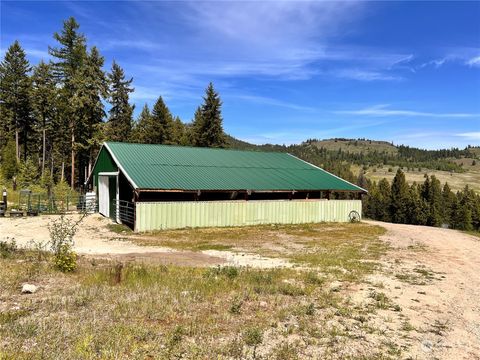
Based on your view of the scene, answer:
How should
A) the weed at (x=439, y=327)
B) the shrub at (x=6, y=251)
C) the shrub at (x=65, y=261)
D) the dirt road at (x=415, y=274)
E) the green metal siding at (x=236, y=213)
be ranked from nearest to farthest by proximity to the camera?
the dirt road at (x=415, y=274)
the weed at (x=439, y=327)
the shrub at (x=65, y=261)
the shrub at (x=6, y=251)
the green metal siding at (x=236, y=213)

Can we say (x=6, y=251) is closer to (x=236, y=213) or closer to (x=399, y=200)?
(x=236, y=213)

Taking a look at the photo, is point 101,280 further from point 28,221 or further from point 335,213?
point 335,213

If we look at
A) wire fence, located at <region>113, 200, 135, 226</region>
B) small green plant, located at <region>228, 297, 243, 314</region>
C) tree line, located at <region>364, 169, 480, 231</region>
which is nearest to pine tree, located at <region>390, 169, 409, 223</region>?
tree line, located at <region>364, 169, 480, 231</region>

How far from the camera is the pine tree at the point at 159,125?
61719 millimetres

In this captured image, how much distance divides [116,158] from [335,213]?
59.6ft

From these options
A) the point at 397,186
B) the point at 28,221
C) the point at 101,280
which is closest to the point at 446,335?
the point at 101,280

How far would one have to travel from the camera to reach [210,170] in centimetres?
2809

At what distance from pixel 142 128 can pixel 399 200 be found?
65.5 m

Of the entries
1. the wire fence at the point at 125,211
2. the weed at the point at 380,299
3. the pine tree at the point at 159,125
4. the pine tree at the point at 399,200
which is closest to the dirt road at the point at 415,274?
the weed at the point at 380,299

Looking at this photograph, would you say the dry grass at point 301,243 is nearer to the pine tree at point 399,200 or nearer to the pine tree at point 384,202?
the pine tree at point 399,200

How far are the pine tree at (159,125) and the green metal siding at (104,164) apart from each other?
30.8 metres

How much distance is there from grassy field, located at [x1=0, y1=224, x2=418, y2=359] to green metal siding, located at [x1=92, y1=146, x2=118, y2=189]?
1388cm

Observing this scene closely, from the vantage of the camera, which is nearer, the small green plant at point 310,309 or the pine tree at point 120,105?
the small green plant at point 310,309

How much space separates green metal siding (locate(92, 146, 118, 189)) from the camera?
27147 millimetres
